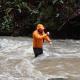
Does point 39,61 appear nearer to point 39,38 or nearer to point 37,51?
point 37,51

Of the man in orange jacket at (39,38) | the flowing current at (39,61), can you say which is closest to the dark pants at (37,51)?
the man in orange jacket at (39,38)

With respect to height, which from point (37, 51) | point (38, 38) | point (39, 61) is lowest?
point (39, 61)

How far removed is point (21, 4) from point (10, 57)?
5213 millimetres

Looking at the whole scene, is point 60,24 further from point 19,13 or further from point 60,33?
point 19,13

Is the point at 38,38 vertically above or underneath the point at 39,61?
above

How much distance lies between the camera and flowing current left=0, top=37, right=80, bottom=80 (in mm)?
8509

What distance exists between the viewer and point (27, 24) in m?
15.2

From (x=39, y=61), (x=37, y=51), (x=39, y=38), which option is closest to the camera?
(x=39, y=61)

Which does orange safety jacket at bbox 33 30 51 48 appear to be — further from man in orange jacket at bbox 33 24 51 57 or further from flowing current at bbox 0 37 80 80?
flowing current at bbox 0 37 80 80

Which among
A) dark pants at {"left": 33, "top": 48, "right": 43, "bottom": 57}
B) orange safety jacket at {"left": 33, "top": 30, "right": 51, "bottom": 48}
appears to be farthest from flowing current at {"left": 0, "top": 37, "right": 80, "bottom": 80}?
orange safety jacket at {"left": 33, "top": 30, "right": 51, "bottom": 48}

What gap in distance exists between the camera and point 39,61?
10094 millimetres

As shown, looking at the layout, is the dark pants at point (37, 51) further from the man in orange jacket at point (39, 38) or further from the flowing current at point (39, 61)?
the flowing current at point (39, 61)

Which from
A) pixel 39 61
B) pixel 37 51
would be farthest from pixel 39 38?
pixel 39 61

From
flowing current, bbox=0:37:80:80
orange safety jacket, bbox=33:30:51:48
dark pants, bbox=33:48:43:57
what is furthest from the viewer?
dark pants, bbox=33:48:43:57
